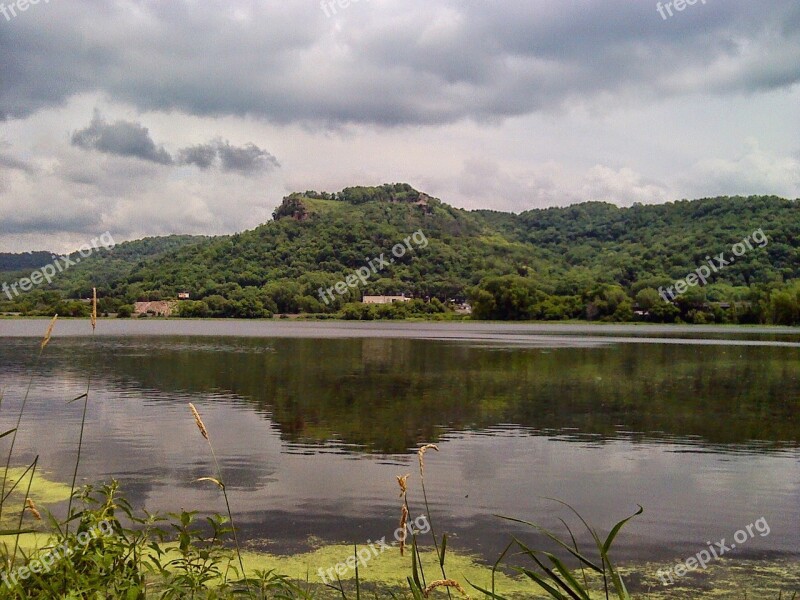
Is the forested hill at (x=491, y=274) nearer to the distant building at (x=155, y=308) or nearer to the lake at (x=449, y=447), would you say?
the distant building at (x=155, y=308)

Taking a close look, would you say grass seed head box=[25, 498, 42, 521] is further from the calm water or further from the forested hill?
the forested hill

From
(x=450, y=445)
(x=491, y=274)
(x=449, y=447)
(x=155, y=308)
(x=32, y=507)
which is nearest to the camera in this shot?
(x=32, y=507)

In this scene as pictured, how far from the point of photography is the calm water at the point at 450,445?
1177cm

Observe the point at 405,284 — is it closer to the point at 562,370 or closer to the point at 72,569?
the point at 562,370

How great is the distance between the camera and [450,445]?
702 inches

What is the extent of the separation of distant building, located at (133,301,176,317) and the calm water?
119 meters

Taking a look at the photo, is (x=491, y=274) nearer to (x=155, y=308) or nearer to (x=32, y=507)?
(x=155, y=308)

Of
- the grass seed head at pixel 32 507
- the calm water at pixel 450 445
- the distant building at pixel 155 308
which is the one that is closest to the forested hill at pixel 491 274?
the distant building at pixel 155 308

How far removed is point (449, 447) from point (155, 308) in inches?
5635

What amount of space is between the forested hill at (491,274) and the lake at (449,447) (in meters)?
97.1

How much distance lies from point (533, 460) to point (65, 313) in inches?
5156

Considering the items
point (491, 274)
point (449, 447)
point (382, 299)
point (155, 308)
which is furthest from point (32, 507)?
point (491, 274)

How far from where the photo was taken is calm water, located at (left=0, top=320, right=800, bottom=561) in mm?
11766

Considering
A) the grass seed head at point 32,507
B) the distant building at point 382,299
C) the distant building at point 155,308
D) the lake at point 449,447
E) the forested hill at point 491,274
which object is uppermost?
the forested hill at point 491,274
